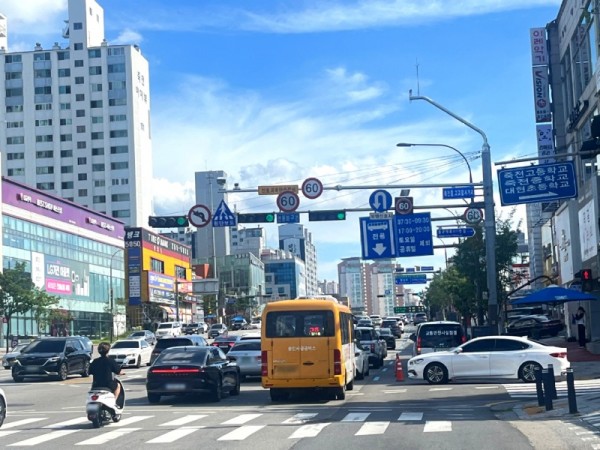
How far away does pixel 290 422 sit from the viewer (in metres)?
18.3

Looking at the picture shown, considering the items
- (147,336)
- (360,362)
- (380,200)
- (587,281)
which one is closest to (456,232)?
(380,200)

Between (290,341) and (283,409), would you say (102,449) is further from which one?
(290,341)

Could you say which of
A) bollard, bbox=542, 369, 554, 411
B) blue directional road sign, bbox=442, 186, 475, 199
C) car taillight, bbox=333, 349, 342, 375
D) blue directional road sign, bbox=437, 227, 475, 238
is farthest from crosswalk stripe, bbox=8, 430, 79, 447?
blue directional road sign, bbox=437, 227, 475, 238

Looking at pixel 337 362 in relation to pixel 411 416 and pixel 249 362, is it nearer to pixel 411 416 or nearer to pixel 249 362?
pixel 411 416

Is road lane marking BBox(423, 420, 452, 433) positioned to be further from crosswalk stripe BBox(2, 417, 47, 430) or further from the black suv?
the black suv

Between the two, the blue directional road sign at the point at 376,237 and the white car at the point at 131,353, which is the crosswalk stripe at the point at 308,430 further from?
the white car at the point at 131,353

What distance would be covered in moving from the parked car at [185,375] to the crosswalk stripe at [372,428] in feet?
21.7

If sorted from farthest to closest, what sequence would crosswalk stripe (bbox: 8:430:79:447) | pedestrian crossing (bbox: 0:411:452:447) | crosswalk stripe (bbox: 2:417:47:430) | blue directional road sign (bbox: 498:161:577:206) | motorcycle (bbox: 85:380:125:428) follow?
1. blue directional road sign (bbox: 498:161:577:206)
2. crosswalk stripe (bbox: 2:417:47:430)
3. motorcycle (bbox: 85:380:125:428)
4. pedestrian crossing (bbox: 0:411:452:447)
5. crosswalk stripe (bbox: 8:430:79:447)

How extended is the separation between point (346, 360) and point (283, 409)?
350 centimetres

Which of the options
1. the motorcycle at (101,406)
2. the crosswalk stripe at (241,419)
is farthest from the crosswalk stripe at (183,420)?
the motorcycle at (101,406)

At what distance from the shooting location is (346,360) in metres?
24.4

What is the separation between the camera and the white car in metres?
43.1

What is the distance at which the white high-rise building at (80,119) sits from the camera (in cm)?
12306

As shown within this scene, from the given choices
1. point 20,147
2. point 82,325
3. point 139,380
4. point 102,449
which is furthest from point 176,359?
point 20,147
